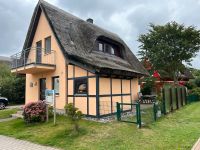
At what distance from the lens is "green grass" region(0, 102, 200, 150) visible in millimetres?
8078

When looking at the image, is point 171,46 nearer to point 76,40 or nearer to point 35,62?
point 76,40

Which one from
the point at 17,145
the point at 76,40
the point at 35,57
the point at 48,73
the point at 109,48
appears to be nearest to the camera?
the point at 17,145

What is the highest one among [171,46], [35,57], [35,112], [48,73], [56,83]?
[171,46]

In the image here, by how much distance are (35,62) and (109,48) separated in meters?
6.82

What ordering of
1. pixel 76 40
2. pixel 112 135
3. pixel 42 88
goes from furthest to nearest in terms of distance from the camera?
pixel 42 88, pixel 76 40, pixel 112 135

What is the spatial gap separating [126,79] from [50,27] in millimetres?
6791

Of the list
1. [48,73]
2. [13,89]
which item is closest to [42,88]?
[48,73]

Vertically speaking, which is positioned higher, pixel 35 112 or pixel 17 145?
pixel 35 112

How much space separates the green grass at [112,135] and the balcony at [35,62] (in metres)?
4.34

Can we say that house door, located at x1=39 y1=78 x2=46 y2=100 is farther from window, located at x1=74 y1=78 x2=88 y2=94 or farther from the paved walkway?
the paved walkway

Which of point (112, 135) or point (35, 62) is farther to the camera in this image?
point (35, 62)

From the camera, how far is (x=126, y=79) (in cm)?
1683

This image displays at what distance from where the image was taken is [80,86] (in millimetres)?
14070

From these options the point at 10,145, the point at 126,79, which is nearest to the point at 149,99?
the point at 126,79
